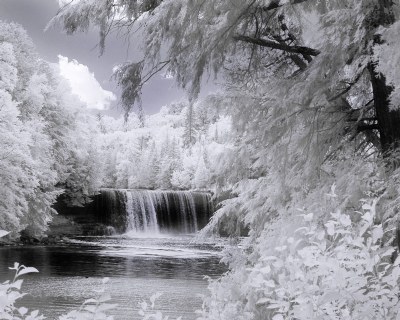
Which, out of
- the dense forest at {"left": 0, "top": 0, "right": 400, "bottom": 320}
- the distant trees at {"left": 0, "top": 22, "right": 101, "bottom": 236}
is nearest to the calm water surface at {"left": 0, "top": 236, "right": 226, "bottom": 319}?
the dense forest at {"left": 0, "top": 0, "right": 400, "bottom": 320}

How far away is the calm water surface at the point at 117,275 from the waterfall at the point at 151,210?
31.0 ft

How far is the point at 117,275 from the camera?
15203 mm

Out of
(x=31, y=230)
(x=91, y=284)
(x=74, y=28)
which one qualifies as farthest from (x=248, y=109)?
(x=31, y=230)

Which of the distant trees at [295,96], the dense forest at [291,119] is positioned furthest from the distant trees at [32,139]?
the distant trees at [295,96]

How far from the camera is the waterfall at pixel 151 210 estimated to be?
34.6 metres

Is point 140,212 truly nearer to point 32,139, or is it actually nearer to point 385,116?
point 32,139

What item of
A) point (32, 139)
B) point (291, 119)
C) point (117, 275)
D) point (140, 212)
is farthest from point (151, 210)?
point (291, 119)

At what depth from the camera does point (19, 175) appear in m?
16.8

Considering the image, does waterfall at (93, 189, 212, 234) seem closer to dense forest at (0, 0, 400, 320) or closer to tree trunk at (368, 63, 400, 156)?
dense forest at (0, 0, 400, 320)

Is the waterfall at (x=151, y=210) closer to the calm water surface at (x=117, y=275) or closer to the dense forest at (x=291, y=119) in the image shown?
the calm water surface at (x=117, y=275)

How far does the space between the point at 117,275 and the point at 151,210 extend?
21.1m

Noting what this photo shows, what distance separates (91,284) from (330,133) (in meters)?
10.5

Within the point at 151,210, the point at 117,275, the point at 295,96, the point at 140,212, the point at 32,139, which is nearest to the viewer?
the point at 295,96

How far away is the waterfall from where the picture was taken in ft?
114
